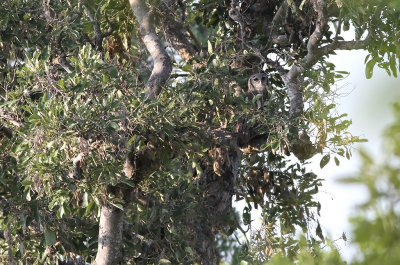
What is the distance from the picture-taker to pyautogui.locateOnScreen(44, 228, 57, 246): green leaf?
4234mm

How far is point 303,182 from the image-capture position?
19.2 feet

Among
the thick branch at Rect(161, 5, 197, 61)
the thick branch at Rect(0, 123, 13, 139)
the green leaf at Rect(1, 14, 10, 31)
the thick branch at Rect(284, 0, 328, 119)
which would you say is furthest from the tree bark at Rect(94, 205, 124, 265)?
the thick branch at Rect(161, 5, 197, 61)

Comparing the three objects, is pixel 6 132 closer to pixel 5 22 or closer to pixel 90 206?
pixel 5 22

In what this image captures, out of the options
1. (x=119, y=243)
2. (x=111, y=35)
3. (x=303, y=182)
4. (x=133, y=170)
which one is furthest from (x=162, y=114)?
(x=303, y=182)

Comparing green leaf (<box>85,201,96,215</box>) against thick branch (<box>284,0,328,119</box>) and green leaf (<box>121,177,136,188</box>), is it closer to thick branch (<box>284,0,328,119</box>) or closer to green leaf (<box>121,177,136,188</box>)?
green leaf (<box>121,177,136,188</box>)

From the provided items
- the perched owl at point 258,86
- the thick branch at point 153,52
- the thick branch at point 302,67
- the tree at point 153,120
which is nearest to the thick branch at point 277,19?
the tree at point 153,120

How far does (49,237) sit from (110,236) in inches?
17.8

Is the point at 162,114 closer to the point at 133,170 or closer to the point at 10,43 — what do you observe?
the point at 133,170

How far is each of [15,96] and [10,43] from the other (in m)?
0.95

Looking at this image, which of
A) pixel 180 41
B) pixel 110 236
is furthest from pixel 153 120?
pixel 180 41

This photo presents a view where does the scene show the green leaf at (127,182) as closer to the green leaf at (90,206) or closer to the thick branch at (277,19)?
the green leaf at (90,206)

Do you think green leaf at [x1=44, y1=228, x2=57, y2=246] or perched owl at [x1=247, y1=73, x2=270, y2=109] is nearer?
green leaf at [x1=44, y1=228, x2=57, y2=246]

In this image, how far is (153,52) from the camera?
4.30 metres

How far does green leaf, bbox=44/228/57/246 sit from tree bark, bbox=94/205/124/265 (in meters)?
0.33
